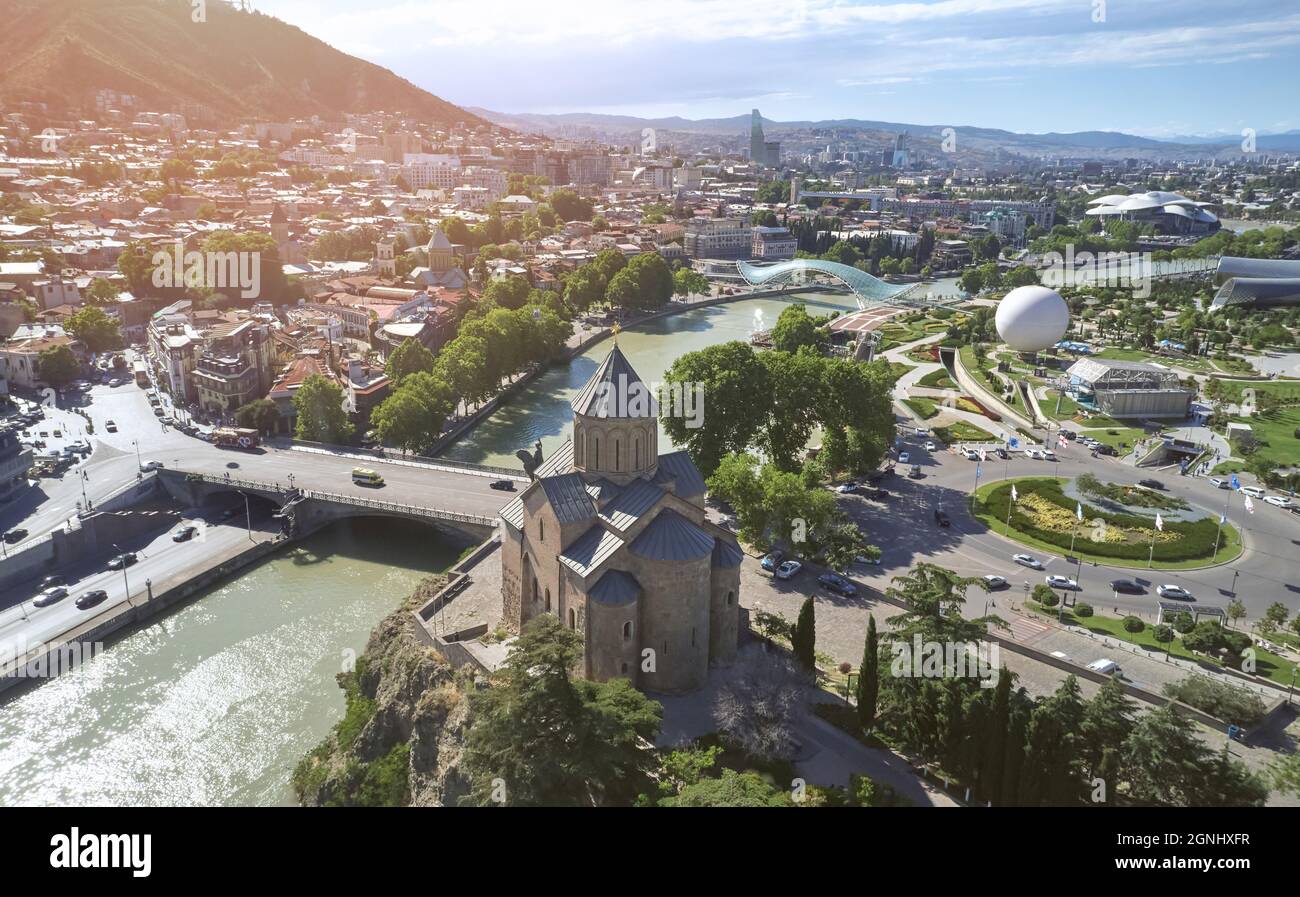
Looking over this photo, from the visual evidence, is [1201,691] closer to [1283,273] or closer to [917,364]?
[917,364]

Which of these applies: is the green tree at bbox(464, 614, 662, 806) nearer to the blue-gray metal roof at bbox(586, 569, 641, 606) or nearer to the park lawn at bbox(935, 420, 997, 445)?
the blue-gray metal roof at bbox(586, 569, 641, 606)

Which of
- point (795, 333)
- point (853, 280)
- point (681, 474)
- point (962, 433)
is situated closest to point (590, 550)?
point (681, 474)

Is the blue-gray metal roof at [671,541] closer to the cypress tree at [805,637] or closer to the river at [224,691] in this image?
the cypress tree at [805,637]

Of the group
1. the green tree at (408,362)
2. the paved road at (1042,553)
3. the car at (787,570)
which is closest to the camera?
the paved road at (1042,553)

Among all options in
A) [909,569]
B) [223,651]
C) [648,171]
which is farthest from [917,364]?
[648,171]

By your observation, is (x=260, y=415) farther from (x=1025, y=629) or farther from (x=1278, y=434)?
(x=1278, y=434)

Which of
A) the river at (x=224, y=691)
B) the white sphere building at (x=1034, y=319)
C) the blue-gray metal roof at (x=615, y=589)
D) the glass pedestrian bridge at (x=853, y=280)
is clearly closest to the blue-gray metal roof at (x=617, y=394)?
the blue-gray metal roof at (x=615, y=589)

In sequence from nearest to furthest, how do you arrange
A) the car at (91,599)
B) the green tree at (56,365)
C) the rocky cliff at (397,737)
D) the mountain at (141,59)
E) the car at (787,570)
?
the rocky cliff at (397,737)
the car at (787,570)
the car at (91,599)
the green tree at (56,365)
the mountain at (141,59)
